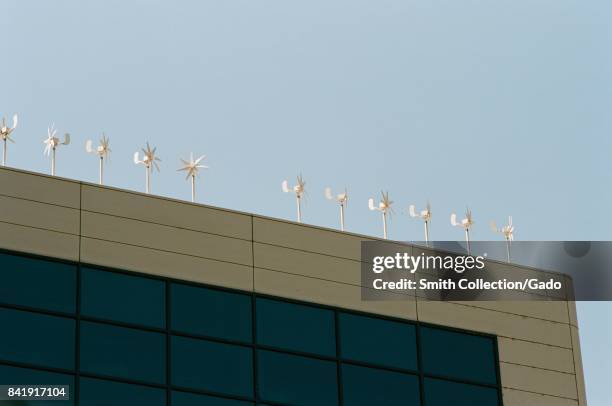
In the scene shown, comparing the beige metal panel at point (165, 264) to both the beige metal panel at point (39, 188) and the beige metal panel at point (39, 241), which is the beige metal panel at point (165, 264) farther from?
the beige metal panel at point (39, 188)

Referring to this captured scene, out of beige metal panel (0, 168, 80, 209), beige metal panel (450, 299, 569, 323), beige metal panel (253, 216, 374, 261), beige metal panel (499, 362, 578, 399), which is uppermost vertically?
beige metal panel (0, 168, 80, 209)

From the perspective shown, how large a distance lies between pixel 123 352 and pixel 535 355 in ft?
39.1

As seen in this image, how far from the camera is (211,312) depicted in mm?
43406

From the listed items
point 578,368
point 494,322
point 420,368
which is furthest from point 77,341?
point 578,368

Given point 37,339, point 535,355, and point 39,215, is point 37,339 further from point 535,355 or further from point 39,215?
point 535,355

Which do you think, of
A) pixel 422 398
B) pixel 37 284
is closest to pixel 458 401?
pixel 422 398

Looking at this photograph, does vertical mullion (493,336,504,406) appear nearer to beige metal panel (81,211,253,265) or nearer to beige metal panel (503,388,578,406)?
beige metal panel (503,388,578,406)

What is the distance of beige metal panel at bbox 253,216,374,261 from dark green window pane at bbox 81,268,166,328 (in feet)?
10.6

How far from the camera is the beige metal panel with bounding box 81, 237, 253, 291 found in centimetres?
4238

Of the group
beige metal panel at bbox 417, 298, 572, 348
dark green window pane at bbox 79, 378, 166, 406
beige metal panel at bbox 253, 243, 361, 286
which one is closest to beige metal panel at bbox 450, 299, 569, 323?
beige metal panel at bbox 417, 298, 572, 348

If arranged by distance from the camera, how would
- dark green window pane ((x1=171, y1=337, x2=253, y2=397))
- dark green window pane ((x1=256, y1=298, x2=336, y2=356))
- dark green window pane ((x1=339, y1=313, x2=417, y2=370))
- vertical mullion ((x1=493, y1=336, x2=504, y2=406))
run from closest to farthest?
dark green window pane ((x1=171, y1=337, x2=253, y2=397)) → dark green window pane ((x1=256, y1=298, x2=336, y2=356)) → dark green window pane ((x1=339, y1=313, x2=417, y2=370)) → vertical mullion ((x1=493, y1=336, x2=504, y2=406))

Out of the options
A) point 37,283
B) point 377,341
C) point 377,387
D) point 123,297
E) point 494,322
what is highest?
point 494,322

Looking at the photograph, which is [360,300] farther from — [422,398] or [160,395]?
[160,395]

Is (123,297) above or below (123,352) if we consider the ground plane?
above
